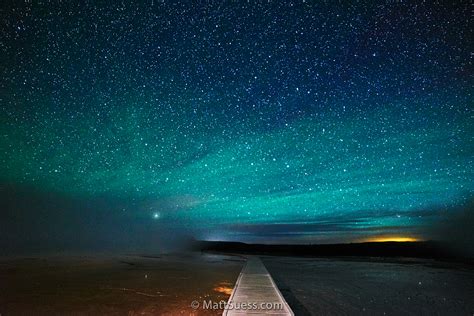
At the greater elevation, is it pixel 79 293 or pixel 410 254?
pixel 79 293

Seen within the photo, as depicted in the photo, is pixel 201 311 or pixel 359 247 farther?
pixel 359 247

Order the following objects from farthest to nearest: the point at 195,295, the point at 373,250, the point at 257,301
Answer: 1. the point at 373,250
2. the point at 195,295
3. the point at 257,301

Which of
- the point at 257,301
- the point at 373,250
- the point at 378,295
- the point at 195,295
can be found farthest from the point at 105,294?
the point at 373,250

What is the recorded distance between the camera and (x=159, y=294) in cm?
1585

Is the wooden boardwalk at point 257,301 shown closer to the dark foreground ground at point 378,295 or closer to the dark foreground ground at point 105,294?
A: the dark foreground ground at point 105,294

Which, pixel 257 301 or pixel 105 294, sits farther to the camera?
pixel 105 294

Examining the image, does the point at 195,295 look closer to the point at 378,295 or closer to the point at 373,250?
the point at 378,295

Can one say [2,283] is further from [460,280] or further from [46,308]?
[460,280]

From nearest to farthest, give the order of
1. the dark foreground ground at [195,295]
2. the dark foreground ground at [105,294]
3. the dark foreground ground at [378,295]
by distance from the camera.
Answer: the dark foreground ground at [105,294]
the dark foreground ground at [195,295]
the dark foreground ground at [378,295]

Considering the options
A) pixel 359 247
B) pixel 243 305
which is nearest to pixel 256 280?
pixel 243 305

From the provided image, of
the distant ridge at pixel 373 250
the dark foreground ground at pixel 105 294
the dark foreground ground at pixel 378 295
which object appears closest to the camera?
the dark foreground ground at pixel 105 294

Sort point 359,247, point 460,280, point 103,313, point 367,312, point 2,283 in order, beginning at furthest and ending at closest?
1. point 359,247
2. point 460,280
3. point 2,283
4. point 367,312
5. point 103,313

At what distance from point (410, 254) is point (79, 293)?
53516mm

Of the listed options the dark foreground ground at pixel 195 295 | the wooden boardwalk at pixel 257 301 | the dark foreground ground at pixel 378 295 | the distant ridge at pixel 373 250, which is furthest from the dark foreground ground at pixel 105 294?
the distant ridge at pixel 373 250
